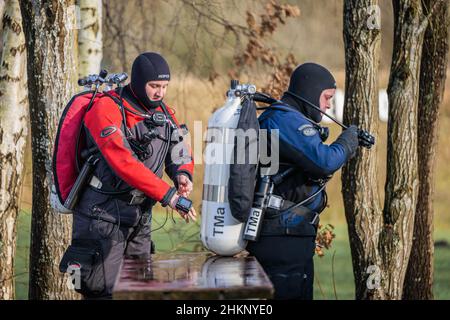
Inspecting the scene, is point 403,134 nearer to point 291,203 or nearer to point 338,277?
point 291,203

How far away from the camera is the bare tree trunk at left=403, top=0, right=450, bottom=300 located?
33.1 ft

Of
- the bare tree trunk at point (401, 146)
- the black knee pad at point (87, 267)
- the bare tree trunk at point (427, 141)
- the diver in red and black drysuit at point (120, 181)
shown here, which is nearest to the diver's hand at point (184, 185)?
the diver in red and black drysuit at point (120, 181)

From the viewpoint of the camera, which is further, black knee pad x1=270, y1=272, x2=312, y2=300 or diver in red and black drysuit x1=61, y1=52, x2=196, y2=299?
diver in red and black drysuit x1=61, y1=52, x2=196, y2=299

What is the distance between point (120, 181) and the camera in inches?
253

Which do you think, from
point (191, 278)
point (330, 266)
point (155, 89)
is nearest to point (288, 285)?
point (191, 278)

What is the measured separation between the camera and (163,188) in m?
6.29

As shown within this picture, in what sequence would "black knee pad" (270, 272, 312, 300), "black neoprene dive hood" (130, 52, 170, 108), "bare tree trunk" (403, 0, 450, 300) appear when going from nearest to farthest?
"black knee pad" (270, 272, 312, 300) → "black neoprene dive hood" (130, 52, 170, 108) → "bare tree trunk" (403, 0, 450, 300)

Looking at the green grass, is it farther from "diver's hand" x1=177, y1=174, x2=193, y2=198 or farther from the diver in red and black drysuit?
the diver in red and black drysuit

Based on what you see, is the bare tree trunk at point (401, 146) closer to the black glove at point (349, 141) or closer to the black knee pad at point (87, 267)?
the black glove at point (349, 141)

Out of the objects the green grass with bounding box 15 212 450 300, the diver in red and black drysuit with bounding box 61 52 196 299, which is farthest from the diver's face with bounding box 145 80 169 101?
the green grass with bounding box 15 212 450 300

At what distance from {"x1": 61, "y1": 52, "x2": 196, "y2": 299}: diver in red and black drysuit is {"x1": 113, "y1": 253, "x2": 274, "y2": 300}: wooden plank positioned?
0.27 m

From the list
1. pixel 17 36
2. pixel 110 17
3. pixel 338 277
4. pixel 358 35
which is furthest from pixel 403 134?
pixel 338 277

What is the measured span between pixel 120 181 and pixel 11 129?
411 cm

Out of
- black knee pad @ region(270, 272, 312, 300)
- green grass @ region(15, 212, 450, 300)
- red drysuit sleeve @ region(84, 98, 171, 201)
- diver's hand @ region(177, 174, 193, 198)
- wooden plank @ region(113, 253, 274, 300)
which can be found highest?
red drysuit sleeve @ region(84, 98, 171, 201)
